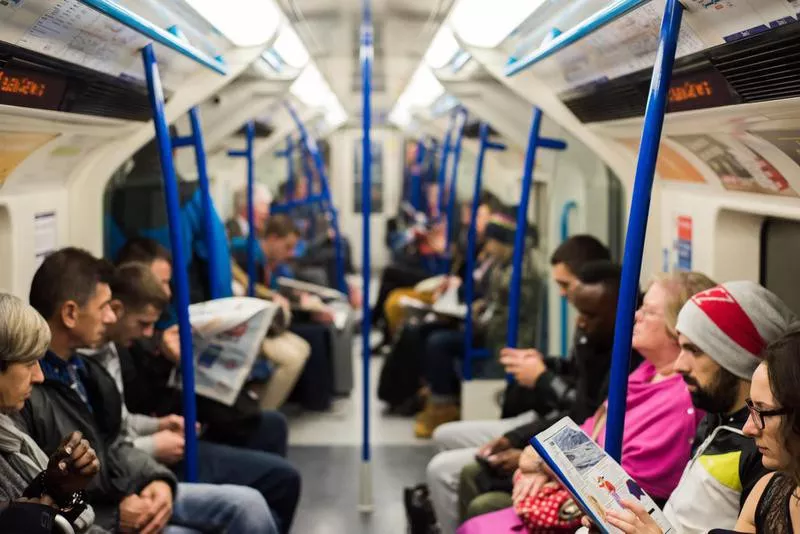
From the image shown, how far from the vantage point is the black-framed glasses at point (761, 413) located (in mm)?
1814

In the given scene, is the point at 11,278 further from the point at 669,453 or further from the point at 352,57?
the point at 352,57

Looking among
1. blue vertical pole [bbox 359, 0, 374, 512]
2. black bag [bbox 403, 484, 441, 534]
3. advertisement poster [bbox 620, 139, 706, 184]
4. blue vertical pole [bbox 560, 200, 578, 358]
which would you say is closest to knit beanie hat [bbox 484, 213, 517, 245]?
blue vertical pole [bbox 560, 200, 578, 358]

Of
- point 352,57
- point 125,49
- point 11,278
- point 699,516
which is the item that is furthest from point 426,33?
point 699,516

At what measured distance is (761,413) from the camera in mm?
1847

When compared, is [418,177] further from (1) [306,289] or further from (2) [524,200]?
(2) [524,200]

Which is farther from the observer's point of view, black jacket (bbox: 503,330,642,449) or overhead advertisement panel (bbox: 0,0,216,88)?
black jacket (bbox: 503,330,642,449)

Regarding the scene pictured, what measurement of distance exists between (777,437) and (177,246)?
1.87m

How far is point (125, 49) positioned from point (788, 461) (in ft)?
7.08

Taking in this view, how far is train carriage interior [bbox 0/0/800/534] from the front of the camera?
2.45 m

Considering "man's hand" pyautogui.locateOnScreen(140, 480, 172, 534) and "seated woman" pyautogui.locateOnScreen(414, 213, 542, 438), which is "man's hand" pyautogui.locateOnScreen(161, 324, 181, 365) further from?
"seated woman" pyautogui.locateOnScreen(414, 213, 542, 438)

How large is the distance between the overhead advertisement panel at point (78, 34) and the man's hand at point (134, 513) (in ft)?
4.04

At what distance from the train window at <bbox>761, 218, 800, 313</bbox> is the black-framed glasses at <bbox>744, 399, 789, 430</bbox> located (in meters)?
1.43

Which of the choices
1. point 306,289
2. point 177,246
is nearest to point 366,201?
point 177,246

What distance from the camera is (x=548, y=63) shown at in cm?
367
